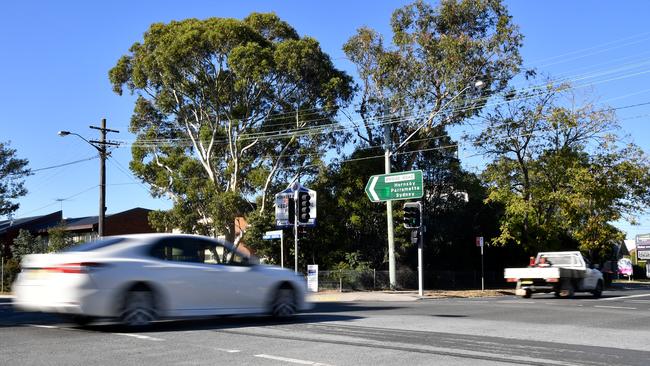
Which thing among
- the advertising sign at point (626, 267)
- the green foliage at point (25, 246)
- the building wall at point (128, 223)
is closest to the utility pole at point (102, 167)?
the green foliage at point (25, 246)

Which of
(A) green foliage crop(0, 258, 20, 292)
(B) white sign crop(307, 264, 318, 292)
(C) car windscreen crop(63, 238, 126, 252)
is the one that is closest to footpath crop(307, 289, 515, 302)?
(B) white sign crop(307, 264, 318, 292)

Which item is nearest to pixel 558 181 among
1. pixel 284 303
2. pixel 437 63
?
pixel 437 63

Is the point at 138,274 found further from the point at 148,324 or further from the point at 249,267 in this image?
the point at 249,267

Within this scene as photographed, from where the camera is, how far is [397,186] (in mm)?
27172

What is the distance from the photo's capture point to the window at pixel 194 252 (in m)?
10.7

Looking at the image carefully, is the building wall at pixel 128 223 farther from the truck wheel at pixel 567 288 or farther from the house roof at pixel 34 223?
the truck wheel at pixel 567 288

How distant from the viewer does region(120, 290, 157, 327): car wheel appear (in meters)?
9.98

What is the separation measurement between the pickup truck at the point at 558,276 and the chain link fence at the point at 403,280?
23.9 feet

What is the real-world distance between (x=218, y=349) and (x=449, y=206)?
1158 inches

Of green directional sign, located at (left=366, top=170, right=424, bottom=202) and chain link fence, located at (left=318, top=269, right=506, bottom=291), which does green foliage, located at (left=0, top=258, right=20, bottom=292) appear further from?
green directional sign, located at (left=366, top=170, right=424, bottom=202)

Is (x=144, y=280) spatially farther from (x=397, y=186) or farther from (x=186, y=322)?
(x=397, y=186)

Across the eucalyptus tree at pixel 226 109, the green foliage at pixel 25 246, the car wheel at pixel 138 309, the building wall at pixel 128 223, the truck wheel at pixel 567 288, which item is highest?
the eucalyptus tree at pixel 226 109

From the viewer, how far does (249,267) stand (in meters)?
11.8

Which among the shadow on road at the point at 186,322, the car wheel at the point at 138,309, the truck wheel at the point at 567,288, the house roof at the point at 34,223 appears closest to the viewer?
the car wheel at the point at 138,309
